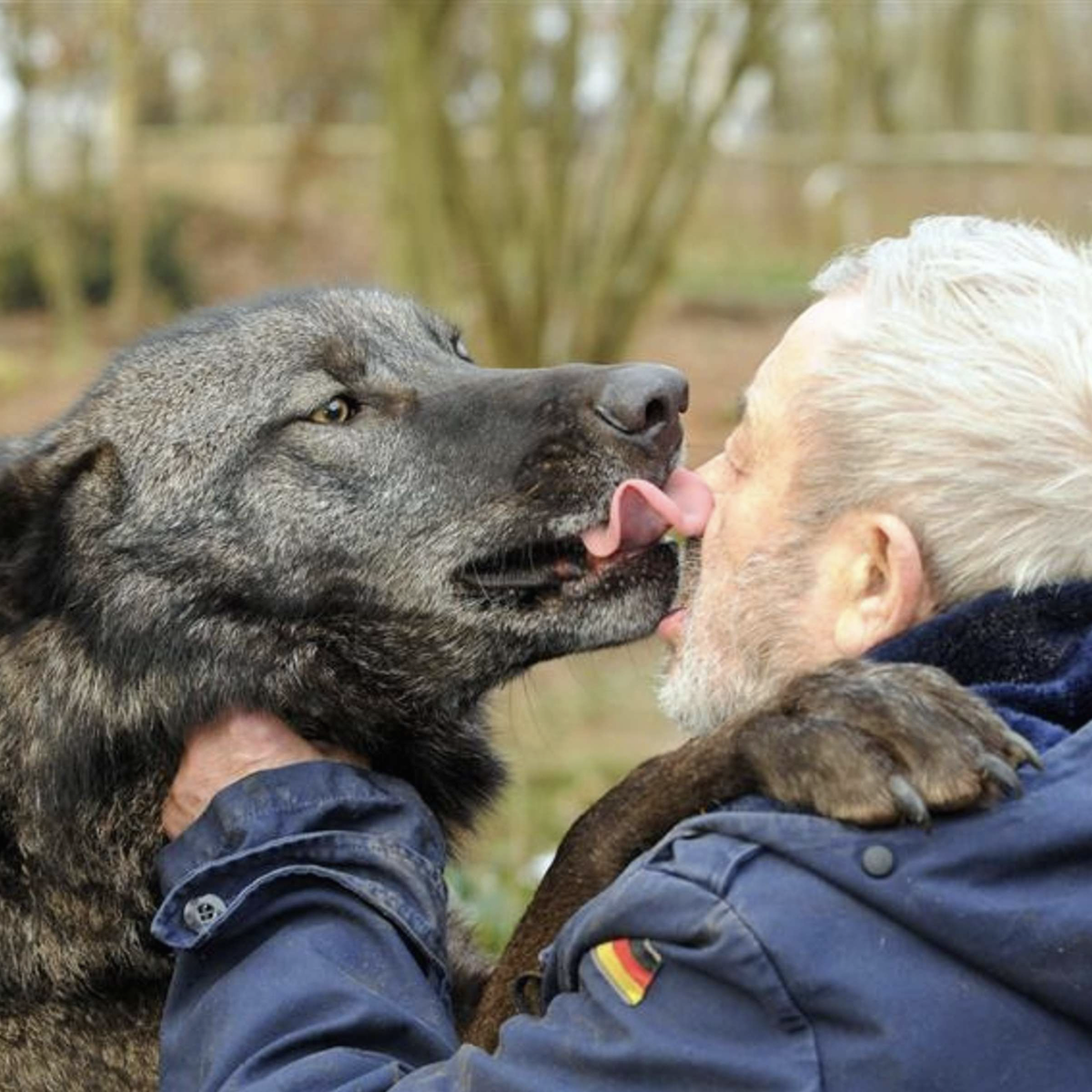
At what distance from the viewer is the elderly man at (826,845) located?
87.8 inches

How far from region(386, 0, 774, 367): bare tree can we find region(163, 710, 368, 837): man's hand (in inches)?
251

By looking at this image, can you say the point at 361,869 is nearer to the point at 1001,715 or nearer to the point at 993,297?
the point at 1001,715

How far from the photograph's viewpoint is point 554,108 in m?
10.3

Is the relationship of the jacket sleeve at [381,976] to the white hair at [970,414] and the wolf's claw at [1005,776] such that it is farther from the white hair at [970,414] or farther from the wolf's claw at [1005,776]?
the white hair at [970,414]

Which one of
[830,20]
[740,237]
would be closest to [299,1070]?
[830,20]

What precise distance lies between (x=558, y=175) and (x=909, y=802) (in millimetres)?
8054

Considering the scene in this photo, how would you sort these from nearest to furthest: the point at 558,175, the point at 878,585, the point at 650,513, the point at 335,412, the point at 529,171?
the point at 878,585
the point at 650,513
the point at 335,412
the point at 558,175
the point at 529,171

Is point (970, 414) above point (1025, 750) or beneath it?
above

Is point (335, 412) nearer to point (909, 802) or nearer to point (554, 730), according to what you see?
point (909, 802)

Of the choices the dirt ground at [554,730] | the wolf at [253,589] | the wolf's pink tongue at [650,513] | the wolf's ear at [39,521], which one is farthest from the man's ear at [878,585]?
the wolf's ear at [39,521]

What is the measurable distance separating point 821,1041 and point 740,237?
27656 millimetres

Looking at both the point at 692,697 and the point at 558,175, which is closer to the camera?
the point at 692,697

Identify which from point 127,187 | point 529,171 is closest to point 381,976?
point 529,171

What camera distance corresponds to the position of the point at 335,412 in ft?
12.5
